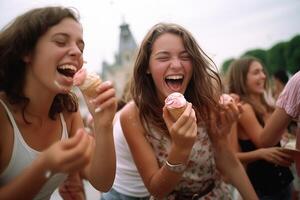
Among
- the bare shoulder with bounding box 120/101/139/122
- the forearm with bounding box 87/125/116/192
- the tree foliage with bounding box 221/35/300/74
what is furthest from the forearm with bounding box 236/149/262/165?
the tree foliage with bounding box 221/35/300/74

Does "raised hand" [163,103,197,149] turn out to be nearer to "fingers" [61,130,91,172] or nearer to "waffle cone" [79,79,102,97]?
"waffle cone" [79,79,102,97]

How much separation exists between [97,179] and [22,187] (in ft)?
2.48

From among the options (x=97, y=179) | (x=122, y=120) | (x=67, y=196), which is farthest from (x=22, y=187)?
(x=67, y=196)

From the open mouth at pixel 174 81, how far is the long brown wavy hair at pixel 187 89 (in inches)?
7.5

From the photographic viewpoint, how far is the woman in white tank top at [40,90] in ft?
6.20

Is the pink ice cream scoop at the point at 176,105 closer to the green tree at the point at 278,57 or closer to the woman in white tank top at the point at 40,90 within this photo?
the woman in white tank top at the point at 40,90

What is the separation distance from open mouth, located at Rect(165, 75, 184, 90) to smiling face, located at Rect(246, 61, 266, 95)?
187 cm

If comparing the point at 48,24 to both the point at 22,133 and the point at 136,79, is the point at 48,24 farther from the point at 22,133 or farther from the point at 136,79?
the point at 136,79

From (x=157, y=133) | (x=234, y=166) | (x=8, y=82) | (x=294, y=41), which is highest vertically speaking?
(x=8, y=82)

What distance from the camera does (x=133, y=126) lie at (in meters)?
2.52

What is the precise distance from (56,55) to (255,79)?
3.05 m

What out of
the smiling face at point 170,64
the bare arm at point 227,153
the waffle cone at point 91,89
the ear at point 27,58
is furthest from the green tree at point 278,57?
the ear at point 27,58

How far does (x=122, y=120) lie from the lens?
8.50ft

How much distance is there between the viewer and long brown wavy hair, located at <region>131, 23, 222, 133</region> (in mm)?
2627
